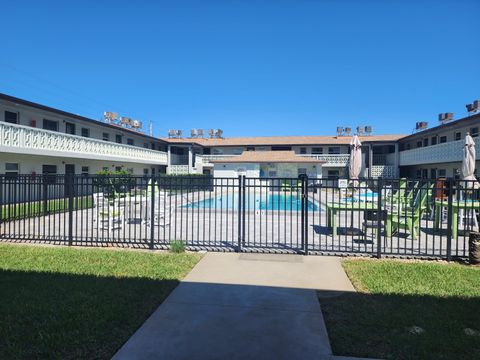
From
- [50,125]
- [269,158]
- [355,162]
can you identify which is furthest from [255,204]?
[269,158]

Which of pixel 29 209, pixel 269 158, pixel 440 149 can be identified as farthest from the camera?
→ pixel 269 158

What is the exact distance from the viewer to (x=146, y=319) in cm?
409

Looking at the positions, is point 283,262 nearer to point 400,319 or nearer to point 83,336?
point 400,319

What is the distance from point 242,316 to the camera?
4.18m

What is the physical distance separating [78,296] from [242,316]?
7.95ft

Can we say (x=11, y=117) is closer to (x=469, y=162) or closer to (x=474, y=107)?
(x=469, y=162)

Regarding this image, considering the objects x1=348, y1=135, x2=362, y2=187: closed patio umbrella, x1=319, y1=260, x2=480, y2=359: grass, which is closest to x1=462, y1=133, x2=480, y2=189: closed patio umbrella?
x1=348, y1=135, x2=362, y2=187: closed patio umbrella

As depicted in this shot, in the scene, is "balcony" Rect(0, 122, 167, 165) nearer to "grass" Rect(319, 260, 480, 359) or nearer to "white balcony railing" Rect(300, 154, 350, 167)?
"grass" Rect(319, 260, 480, 359)

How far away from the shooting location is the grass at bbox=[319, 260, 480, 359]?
3.42 m

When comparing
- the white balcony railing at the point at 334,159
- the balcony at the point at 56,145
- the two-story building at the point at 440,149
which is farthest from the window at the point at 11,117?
the white balcony railing at the point at 334,159

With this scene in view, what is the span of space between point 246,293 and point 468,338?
110 inches

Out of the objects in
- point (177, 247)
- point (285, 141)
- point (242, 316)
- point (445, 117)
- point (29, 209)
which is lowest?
point (242, 316)

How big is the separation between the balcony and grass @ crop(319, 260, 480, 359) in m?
17.7

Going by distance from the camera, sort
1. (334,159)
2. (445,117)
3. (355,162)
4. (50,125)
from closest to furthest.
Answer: (355,162), (50,125), (445,117), (334,159)
